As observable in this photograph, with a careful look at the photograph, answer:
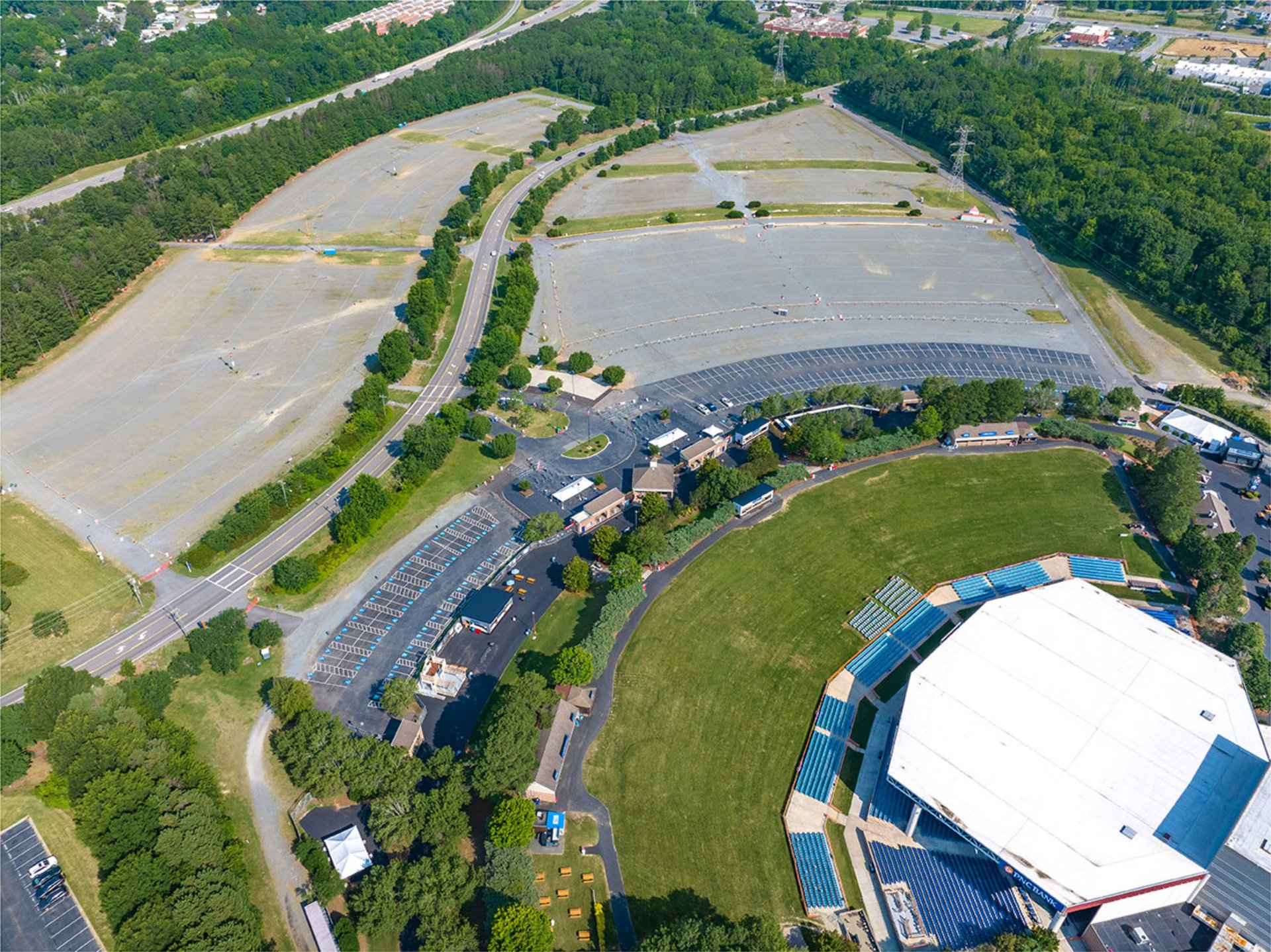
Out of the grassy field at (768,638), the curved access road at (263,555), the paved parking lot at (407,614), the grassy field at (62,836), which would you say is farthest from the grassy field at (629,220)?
the grassy field at (62,836)

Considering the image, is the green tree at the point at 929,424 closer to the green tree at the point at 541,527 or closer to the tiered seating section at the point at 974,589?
the tiered seating section at the point at 974,589

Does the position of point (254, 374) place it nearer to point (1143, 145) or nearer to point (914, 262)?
point (914, 262)

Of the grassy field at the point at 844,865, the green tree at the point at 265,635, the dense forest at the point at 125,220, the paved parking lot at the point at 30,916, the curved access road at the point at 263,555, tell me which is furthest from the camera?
the dense forest at the point at 125,220

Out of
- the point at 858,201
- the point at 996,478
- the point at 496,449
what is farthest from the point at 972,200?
the point at 496,449

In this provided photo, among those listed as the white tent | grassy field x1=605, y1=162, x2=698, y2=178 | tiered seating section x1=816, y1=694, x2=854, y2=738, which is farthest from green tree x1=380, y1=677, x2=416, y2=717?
grassy field x1=605, y1=162, x2=698, y2=178

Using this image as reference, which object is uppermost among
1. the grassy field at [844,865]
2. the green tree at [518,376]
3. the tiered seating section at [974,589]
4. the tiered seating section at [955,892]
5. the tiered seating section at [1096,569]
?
the green tree at [518,376]

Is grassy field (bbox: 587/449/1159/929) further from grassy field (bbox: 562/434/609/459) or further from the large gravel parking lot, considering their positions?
the large gravel parking lot

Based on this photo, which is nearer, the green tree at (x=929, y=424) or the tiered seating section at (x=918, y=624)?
the tiered seating section at (x=918, y=624)
